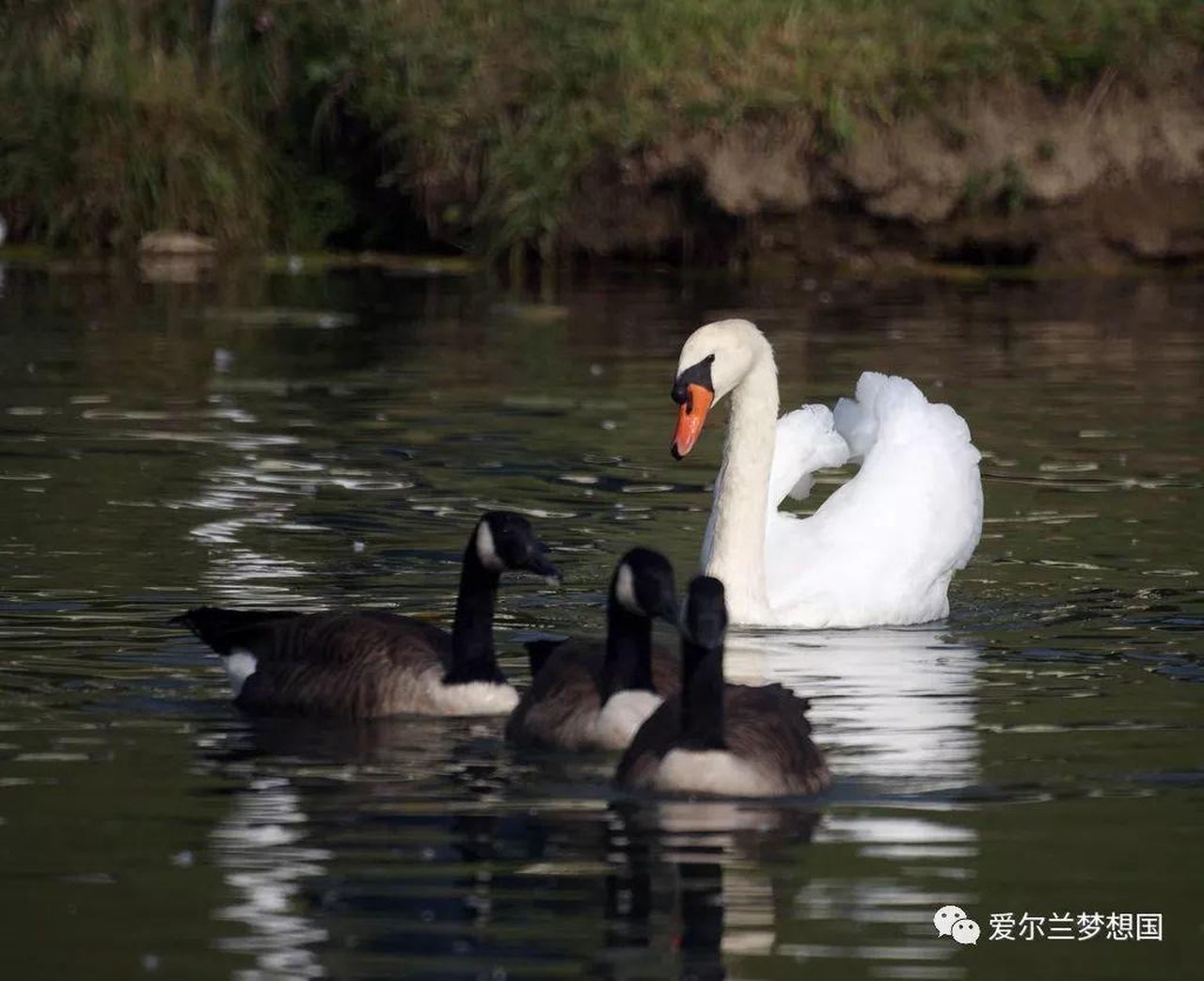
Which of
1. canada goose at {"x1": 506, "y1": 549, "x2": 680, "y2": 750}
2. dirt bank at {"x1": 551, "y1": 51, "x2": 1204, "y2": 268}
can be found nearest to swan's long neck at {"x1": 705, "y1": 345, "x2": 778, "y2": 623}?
canada goose at {"x1": 506, "y1": 549, "x2": 680, "y2": 750}

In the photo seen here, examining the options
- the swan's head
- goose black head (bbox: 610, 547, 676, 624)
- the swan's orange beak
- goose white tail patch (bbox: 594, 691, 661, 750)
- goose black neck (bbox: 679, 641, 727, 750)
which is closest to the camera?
goose black neck (bbox: 679, 641, 727, 750)

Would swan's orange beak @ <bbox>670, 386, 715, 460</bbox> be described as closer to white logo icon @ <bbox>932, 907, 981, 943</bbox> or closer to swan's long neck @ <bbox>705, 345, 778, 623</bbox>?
swan's long neck @ <bbox>705, 345, 778, 623</bbox>

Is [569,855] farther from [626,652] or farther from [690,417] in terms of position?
[690,417]

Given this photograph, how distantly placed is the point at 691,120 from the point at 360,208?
3971 millimetres

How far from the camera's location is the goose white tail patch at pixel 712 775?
292 inches

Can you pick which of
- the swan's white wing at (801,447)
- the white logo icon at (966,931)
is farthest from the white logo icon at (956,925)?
the swan's white wing at (801,447)

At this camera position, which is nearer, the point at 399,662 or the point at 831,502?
the point at 399,662

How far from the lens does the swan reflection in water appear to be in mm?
6148

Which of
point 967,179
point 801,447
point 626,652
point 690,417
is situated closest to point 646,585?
point 626,652

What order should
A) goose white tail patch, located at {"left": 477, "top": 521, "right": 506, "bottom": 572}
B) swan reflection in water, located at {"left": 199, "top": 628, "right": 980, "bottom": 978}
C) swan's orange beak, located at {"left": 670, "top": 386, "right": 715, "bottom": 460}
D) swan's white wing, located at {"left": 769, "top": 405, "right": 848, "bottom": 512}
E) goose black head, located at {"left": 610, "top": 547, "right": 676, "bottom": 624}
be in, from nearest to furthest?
swan reflection in water, located at {"left": 199, "top": 628, "right": 980, "bottom": 978}
goose black head, located at {"left": 610, "top": 547, "right": 676, "bottom": 624}
goose white tail patch, located at {"left": 477, "top": 521, "right": 506, "bottom": 572}
swan's orange beak, located at {"left": 670, "top": 386, "right": 715, "bottom": 460}
swan's white wing, located at {"left": 769, "top": 405, "right": 848, "bottom": 512}

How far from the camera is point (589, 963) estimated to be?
19.8 feet

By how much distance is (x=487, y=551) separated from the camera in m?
8.80

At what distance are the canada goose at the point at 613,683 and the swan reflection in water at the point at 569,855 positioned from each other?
3.3 inches

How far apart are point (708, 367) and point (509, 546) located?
6.42ft
